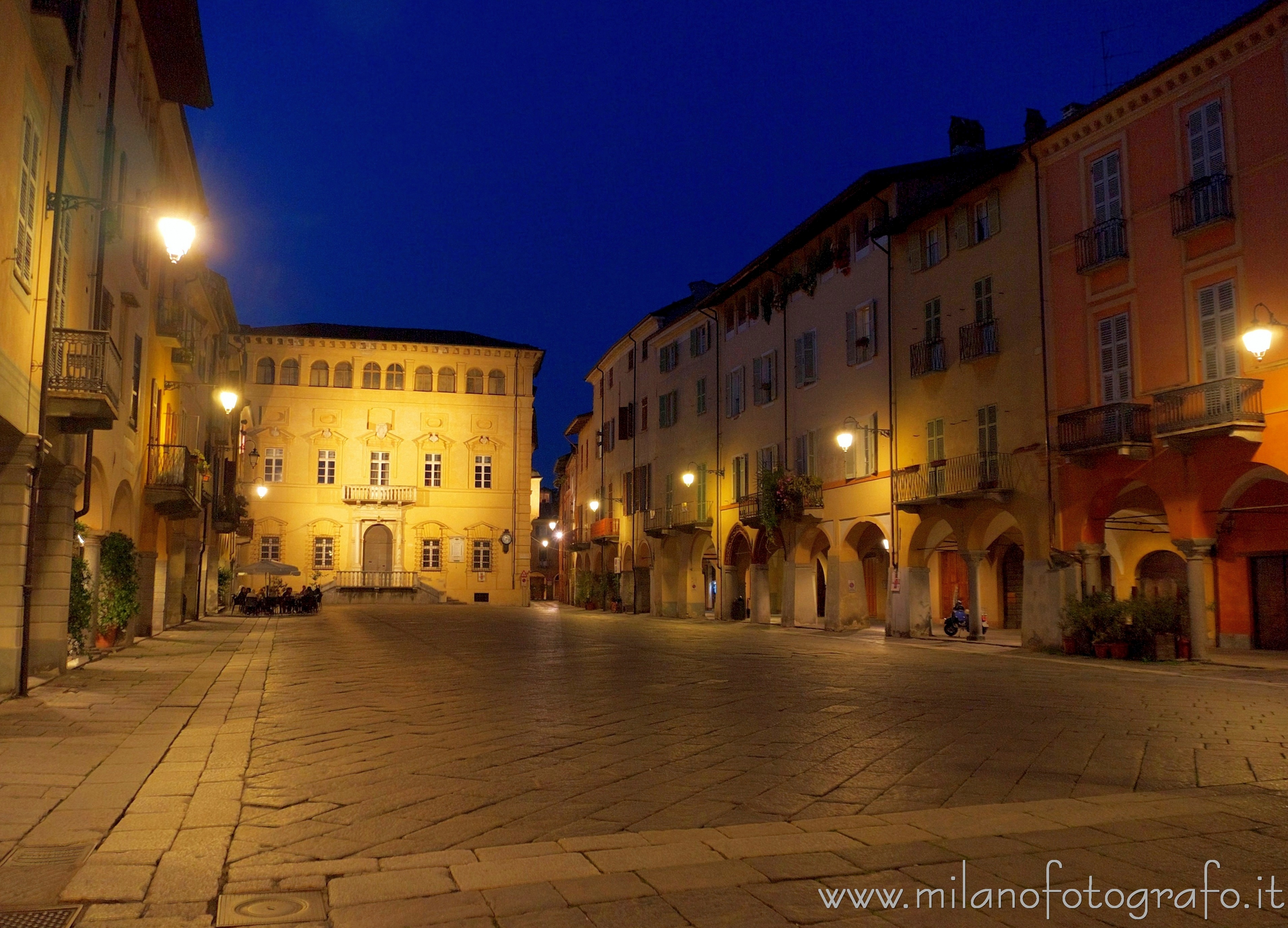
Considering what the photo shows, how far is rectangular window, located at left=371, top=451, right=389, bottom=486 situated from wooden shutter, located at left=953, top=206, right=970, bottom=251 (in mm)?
37263

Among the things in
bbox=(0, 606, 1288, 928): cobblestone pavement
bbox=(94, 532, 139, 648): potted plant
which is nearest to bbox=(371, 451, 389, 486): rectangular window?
bbox=(94, 532, 139, 648): potted plant

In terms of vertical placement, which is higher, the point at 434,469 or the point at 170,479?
the point at 434,469

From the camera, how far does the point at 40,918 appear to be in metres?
4.21

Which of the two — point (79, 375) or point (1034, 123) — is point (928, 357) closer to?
point (1034, 123)

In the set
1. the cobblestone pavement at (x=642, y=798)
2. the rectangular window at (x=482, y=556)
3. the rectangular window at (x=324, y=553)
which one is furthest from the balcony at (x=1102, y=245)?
the rectangular window at (x=324, y=553)

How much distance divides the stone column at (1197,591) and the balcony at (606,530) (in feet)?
106

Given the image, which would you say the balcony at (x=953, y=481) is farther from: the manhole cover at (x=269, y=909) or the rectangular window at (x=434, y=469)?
the rectangular window at (x=434, y=469)

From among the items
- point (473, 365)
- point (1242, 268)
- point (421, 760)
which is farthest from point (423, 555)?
point (421, 760)

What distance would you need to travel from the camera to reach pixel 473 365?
58469 mm

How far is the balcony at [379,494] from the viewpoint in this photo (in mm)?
55969

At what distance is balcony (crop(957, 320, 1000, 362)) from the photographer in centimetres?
2452

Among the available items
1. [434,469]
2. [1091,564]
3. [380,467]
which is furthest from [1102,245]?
[380,467]

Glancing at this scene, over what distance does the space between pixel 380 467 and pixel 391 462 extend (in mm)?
653

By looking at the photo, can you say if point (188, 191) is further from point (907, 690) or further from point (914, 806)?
point (914, 806)
